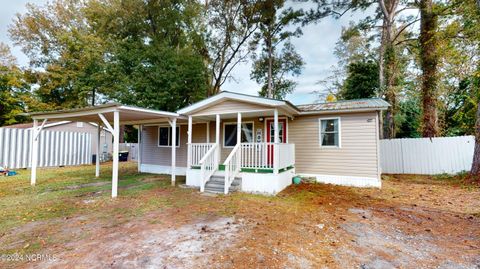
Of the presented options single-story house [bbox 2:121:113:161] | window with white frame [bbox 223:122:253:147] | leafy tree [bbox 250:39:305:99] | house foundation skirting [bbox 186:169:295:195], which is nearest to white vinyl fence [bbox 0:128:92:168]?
single-story house [bbox 2:121:113:161]

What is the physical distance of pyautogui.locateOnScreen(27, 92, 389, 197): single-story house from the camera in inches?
279

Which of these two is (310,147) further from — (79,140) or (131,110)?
(79,140)

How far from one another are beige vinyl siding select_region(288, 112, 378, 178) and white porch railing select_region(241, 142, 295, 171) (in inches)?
29.9

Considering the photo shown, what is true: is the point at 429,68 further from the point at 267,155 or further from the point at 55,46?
the point at 55,46

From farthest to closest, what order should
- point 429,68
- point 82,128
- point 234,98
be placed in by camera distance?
point 82,128 < point 429,68 < point 234,98

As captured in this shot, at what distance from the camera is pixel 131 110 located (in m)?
6.68

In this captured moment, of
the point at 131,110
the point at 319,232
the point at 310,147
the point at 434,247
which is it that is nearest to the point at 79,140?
the point at 131,110

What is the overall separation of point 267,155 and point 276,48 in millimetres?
13044

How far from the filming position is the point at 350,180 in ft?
26.1

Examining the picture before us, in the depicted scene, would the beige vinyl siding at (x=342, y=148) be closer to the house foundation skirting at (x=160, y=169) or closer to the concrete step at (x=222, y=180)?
the concrete step at (x=222, y=180)

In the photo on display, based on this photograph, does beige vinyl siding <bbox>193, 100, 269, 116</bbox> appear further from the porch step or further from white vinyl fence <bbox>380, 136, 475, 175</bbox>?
white vinyl fence <bbox>380, 136, 475, 175</bbox>

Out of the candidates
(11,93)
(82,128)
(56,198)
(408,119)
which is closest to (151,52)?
(82,128)

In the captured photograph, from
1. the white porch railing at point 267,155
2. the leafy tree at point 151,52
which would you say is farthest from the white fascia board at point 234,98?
the leafy tree at point 151,52

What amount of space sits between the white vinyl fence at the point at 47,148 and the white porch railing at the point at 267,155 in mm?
13233
